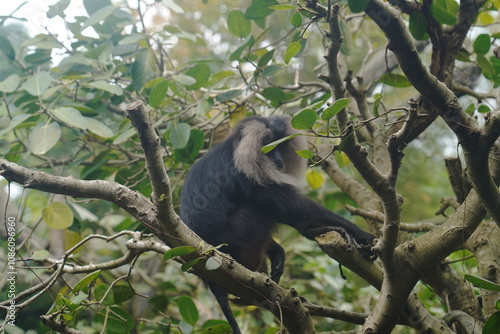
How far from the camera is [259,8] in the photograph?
2533 millimetres

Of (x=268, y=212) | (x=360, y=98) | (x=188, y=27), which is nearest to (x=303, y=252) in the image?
(x=268, y=212)

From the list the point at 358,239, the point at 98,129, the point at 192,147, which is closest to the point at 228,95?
the point at 192,147

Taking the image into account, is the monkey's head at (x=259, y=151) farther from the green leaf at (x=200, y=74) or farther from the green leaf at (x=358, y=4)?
the green leaf at (x=358, y=4)

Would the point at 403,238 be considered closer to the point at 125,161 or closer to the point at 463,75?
the point at 463,75

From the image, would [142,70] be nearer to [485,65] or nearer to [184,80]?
[184,80]

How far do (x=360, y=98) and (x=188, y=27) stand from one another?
716cm

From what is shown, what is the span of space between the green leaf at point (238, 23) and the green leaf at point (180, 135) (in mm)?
667

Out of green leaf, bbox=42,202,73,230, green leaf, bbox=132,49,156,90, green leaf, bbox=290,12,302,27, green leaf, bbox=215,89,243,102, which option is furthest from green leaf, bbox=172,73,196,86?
green leaf, bbox=42,202,73,230

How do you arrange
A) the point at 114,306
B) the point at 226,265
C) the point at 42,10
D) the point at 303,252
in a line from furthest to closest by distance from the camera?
the point at 303,252 → the point at 42,10 → the point at 114,306 → the point at 226,265

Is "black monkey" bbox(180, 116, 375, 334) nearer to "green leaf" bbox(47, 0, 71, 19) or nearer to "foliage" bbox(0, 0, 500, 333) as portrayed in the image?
"foliage" bbox(0, 0, 500, 333)

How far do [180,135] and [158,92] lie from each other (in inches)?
10.4

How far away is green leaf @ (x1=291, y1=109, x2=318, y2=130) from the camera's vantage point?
1.55 metres

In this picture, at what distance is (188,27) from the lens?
9.12 m

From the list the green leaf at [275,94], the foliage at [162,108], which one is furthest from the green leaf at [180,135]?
the green leaf at [275,94]
